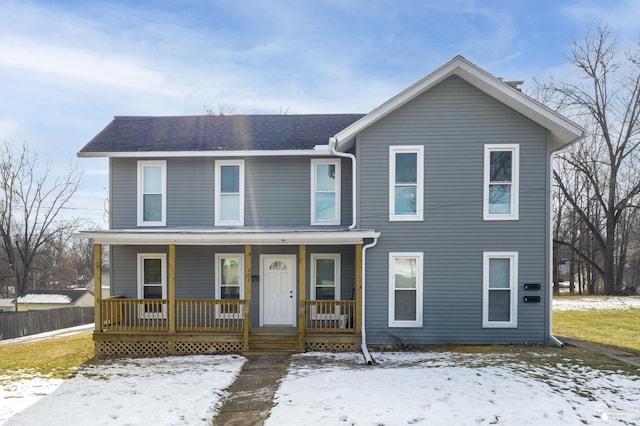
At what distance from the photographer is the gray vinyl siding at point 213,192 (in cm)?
1100

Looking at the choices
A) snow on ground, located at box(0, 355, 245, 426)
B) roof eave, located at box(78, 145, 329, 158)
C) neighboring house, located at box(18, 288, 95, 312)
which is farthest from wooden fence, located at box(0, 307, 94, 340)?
snow on ground, located at box(0, 355, 245, 426)

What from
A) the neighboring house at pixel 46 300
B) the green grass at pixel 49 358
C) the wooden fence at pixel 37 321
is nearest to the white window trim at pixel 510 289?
the green grass at pixel 49 358

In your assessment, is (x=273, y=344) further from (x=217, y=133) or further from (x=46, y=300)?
(x=46, y=300)

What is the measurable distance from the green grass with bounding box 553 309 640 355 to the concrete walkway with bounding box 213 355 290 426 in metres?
Answer: 8.85

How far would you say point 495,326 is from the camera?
31.6 ft

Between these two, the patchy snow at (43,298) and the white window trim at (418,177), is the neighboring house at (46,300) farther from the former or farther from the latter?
the white window trim at (418,177)

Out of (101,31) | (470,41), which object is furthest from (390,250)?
(101,31)

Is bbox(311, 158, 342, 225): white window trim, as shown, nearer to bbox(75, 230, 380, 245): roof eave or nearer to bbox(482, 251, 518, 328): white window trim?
bbox(75, 230, 380, 245): roof eave

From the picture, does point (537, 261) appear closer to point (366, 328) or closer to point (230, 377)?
point (366, 328)

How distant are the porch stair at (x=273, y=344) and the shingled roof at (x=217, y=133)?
5158 millimetres

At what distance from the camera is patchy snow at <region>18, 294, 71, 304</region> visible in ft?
105

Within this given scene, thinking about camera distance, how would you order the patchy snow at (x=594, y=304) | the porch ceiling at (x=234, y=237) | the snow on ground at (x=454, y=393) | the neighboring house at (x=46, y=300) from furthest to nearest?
the neighboring house at (x=46, y=300) < the patchy snow at (x=594, y=304) < the porch ceiling at (x=234, y=237) < the snow on ground at (x=454, y=393)

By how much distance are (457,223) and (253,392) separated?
20.7ft

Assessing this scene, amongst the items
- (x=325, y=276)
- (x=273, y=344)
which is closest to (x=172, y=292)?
(x=273, y=344)
